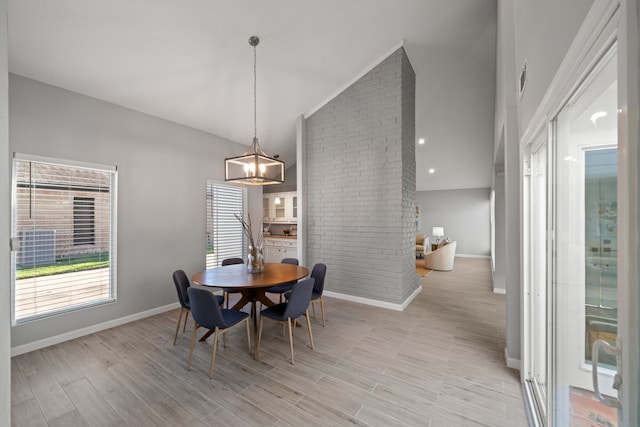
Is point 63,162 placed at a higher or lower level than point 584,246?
higher

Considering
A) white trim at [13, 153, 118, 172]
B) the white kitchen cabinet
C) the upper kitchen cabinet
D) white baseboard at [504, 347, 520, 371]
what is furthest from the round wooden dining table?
the upper kitchen cabinet

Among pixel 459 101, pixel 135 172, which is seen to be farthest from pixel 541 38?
pixel 459 101

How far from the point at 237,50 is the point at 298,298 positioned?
9.75ft

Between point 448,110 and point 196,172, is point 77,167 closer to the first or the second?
point 196,172

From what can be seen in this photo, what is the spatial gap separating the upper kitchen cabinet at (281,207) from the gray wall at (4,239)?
555cm

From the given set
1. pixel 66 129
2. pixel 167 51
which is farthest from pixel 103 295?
pixel 167 51

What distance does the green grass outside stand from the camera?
285 cm

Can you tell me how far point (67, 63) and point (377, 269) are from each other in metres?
4.42

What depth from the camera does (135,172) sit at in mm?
3674

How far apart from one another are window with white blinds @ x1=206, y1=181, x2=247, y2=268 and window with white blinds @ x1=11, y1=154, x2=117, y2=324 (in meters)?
1.47

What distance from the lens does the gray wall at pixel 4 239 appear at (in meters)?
0.91

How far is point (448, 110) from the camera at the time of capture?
6039 millimetres

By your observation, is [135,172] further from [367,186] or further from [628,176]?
[628,176]

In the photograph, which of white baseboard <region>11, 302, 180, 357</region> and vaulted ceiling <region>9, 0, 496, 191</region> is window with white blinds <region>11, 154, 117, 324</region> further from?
vaulted ceiling <region>9, 0, 496, 191</region>
